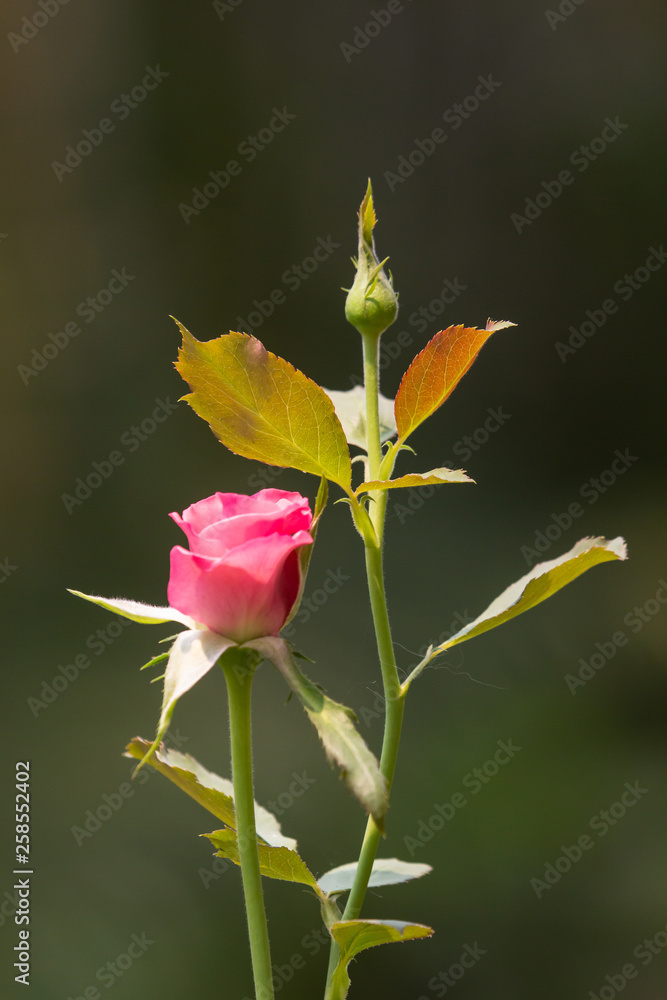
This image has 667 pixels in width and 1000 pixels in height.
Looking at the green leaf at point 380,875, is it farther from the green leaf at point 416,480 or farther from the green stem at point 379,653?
the green leaf at point 416,480

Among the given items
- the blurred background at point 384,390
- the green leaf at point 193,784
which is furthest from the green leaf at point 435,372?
the blurred background at point 384,390

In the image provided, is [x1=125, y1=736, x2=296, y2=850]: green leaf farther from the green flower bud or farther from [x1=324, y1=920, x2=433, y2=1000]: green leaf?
the green flower bud

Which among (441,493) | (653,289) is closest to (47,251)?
(441,493)

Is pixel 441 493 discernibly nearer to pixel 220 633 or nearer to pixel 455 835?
pixel 455 835

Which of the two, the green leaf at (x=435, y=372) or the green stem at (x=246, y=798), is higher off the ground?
the green leaf at (x=435, y=372)

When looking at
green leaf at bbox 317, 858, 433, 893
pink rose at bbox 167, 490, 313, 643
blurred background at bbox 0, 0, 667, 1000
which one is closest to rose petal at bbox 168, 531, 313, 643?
pink rose at bbox 167, 490, 313, 643

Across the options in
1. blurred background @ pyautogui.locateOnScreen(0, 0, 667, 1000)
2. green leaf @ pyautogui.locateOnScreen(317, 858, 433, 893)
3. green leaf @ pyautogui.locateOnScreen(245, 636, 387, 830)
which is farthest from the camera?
blurred background @ pyautogui.locateOnScreen(0, 0, 667, 1000)
